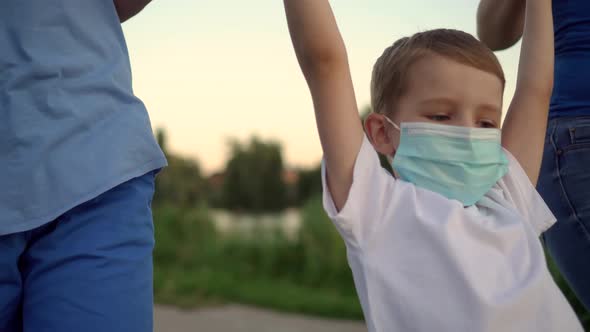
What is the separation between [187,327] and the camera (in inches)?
232

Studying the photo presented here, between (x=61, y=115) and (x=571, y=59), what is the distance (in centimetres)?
149

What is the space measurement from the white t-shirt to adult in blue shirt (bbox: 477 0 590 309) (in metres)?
0.40

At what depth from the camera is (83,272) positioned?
1513 mm

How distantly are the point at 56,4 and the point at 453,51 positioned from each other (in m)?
0.97

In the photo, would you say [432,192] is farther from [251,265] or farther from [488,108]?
[251,265]

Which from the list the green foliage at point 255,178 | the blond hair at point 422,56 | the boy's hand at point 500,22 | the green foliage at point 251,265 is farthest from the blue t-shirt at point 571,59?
the green foliage at point 255,178

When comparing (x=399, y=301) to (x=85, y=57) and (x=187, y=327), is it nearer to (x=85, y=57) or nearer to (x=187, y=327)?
(x=85, y=57)

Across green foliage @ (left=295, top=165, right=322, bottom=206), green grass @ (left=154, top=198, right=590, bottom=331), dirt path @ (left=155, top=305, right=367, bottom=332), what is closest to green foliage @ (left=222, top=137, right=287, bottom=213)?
green foliage @ (left=295, top=165, right=322, bottom=206)

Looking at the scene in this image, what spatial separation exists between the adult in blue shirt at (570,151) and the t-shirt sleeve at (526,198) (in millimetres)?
190

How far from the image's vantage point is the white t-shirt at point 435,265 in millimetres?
1612

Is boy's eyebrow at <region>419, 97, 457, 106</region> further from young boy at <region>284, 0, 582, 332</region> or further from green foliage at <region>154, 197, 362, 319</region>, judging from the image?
green foliage at <region>154, 197, 362, 319</region>

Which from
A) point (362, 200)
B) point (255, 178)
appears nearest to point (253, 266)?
point (362, 200)

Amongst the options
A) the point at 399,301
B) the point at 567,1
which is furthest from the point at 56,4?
the point at 567,1

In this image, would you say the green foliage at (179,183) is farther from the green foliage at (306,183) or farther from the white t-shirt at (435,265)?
the white t-shirt at (435,265)
